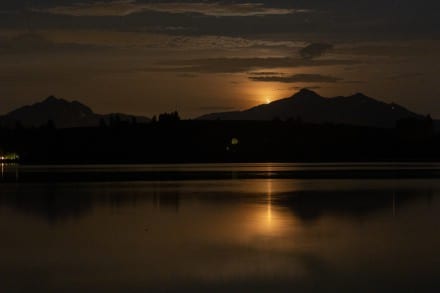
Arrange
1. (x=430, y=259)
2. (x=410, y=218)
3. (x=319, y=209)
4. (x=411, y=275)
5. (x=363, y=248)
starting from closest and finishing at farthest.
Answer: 1. (x=411, y=275)
2. (x=430, y=259)
3. (x=363, y=248)
4. (x=410, y=218)
5. (x=319, y=209)

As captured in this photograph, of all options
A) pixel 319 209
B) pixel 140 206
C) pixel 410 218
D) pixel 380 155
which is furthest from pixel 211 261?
pixel 380 155

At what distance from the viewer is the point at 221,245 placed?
22625mm

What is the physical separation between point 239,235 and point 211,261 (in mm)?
5417

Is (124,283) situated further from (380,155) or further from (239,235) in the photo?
(380,155)

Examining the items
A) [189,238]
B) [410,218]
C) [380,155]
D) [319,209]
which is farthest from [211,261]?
[380,155]

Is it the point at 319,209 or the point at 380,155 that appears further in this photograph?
the point at 380,155

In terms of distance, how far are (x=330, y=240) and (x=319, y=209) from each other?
34.7 ft

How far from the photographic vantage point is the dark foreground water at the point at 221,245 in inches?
667

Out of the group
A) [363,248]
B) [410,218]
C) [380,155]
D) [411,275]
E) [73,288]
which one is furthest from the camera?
[380,155]

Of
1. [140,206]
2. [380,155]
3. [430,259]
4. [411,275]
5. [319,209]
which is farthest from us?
[380,155]

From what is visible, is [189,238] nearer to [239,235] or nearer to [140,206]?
[239,235]

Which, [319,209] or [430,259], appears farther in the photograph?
[319,209]

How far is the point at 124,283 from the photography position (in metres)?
16.8

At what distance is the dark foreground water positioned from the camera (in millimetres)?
16953
